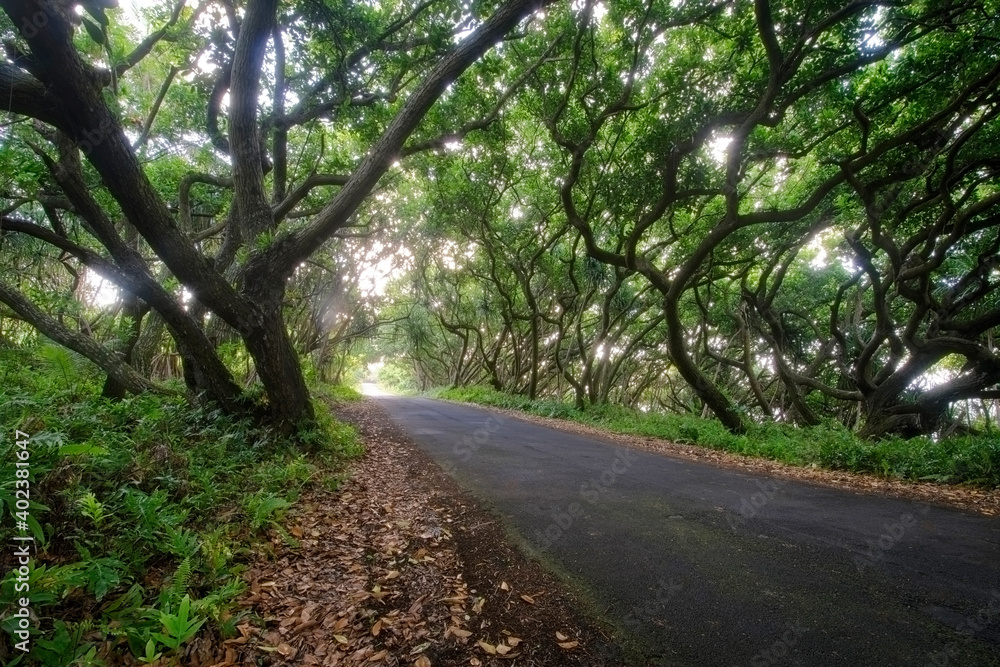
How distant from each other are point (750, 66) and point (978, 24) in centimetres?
336

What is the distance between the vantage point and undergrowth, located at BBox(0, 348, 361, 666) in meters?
2.31

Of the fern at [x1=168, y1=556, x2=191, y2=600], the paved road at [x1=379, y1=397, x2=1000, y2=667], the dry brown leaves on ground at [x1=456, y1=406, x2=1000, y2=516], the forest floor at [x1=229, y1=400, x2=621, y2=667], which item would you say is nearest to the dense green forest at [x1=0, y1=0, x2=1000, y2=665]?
the fern at [x1=168, y1=556, x2=191, y2=600]

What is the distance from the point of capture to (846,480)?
6.60 meters

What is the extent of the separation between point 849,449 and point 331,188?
1451 centimetres

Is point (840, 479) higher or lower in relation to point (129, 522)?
higher

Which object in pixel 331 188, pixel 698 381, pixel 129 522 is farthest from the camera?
pixel 331 188

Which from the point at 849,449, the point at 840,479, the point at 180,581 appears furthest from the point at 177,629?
the point at 849,449

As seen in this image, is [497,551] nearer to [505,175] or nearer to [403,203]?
[505,175]

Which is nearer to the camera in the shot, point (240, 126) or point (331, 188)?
point (240, 126)

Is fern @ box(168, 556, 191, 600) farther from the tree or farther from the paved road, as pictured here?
the tree

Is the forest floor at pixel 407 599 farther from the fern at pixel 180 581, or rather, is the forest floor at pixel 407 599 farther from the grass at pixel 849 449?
the grass at pixel 849 449

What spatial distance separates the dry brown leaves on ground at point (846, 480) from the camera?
5316 mm

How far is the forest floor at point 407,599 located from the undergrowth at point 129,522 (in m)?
0.27

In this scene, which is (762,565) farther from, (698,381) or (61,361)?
(61,361)
